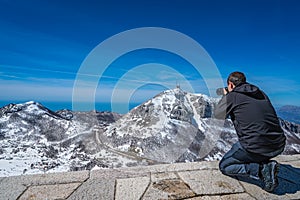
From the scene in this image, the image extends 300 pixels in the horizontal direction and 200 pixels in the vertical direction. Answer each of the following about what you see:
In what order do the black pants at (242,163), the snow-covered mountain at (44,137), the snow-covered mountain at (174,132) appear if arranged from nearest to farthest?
1. the black pants at (242,163)
2. the snow-covered mountain at (44,137)
3. the snow-covered mountain at (174,132)

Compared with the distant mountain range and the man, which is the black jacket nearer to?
the man

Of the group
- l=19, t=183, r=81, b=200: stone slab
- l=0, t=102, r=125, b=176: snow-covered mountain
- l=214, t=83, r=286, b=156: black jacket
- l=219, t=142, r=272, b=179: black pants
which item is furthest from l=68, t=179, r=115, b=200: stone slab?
l=0, t=102, r=125, b=176: snow-covered mountain

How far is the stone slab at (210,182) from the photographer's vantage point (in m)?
→ 2.82

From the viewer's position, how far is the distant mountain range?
5522cm

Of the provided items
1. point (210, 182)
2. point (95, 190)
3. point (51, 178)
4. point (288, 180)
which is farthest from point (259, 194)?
point (51, 178)

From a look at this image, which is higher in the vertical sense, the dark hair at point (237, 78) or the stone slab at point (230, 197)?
the dark hair at point (237, 78)

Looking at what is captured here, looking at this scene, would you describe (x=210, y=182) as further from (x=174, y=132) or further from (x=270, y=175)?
(x=174, y=132)

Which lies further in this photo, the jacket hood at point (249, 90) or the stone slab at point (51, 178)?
the stone slab at point (51, 178)

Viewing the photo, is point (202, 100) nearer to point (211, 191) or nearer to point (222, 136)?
point (222, 136)

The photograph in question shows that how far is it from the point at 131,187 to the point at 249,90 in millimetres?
2096

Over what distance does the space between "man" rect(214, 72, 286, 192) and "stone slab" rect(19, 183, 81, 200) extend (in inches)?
90.3

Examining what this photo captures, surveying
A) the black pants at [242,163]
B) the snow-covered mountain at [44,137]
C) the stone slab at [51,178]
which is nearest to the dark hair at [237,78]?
the black pants at [242,163]

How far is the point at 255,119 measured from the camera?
8.82 feet

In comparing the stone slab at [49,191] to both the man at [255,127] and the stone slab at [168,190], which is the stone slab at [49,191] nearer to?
the stone slab at [168,190]
